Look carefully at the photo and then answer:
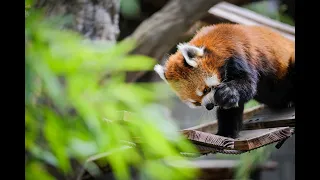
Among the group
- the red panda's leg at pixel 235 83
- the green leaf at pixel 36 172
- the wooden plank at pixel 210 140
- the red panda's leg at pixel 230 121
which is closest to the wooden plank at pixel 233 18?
the red panda's leg at pixel 235 83

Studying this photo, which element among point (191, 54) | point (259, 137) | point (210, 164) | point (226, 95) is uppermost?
point (191, 54)

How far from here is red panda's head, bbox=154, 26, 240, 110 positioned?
1468 mm

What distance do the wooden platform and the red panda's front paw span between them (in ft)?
0.33

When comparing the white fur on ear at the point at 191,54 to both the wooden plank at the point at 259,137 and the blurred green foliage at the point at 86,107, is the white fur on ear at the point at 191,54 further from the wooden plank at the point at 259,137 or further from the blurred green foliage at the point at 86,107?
the wooden plank at the point at 259,137

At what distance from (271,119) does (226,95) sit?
0.20 meters

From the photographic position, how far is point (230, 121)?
4.97ft

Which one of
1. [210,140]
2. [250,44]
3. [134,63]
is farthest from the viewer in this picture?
[134,63]

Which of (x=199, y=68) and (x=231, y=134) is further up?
(x=199, y=68)

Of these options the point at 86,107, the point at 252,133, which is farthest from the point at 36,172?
the point at 252,133

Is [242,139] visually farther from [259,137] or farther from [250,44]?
[250,44]

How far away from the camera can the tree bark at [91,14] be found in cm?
164

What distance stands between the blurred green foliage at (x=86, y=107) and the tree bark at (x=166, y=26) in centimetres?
3

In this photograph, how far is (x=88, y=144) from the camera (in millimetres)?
1615
